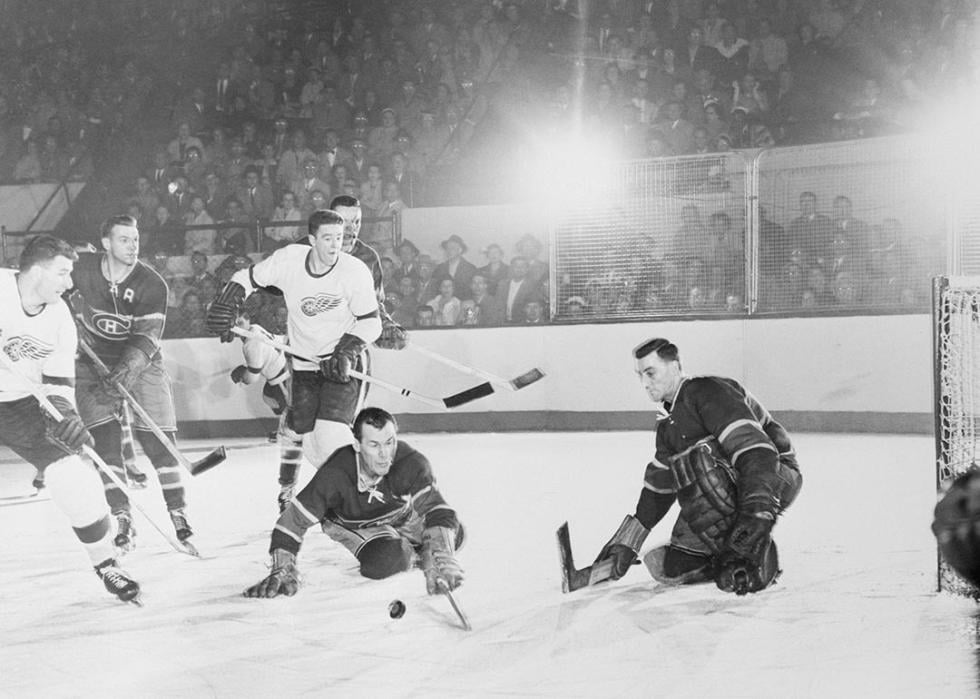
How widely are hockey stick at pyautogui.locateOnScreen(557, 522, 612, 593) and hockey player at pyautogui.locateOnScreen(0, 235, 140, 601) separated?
128cm

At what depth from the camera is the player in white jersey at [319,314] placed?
4.88 metres

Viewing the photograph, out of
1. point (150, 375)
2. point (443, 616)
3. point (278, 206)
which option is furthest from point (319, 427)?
point (278, 206)

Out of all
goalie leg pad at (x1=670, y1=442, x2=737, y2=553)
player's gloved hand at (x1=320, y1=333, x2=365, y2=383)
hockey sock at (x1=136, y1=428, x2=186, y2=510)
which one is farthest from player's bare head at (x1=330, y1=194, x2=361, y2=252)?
goalie leg pad at (x1=670, y1=442, x2=737, y2=553)

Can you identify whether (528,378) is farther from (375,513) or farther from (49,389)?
Answer: (49,389)

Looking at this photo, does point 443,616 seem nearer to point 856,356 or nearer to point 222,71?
point 856,356

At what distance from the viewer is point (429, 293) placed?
9719mm

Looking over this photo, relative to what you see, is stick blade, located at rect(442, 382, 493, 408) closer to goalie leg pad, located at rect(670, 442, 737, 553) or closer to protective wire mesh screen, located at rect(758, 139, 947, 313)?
goalie leg pad, located at rect(670, 442, 737, 553)

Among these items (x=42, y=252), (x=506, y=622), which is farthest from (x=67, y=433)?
(x=506, y=622)

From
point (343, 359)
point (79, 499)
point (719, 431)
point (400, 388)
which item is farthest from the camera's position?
point (400, 388)

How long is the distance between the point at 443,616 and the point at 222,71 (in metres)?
10.2

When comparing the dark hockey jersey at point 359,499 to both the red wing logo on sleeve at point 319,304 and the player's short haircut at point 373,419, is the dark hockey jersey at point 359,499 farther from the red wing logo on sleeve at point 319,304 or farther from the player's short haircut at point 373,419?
the red wing logo on sleeve at point 319,304

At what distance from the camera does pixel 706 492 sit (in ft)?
12.2

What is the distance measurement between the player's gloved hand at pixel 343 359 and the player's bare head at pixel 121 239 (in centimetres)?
95

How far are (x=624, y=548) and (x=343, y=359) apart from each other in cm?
134
